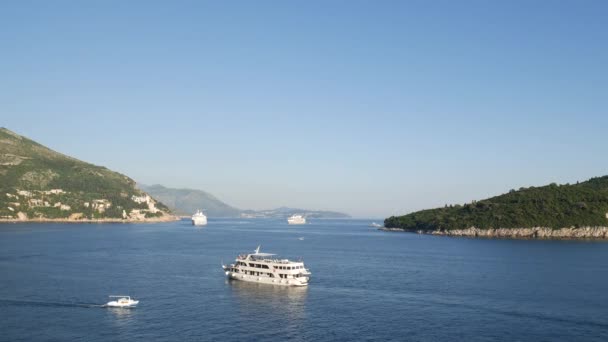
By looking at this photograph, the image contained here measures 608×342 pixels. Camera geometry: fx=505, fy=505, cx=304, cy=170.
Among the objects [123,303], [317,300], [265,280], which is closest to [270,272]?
[265,280]

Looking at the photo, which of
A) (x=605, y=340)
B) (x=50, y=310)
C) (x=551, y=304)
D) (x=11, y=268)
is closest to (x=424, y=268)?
(x=551, y=304)

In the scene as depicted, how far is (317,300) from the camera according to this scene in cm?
9744

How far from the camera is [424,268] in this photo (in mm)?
140125

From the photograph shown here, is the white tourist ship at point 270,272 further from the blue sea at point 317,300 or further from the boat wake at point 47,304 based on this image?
the boat wake at point 47,304

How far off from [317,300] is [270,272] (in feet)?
66.8

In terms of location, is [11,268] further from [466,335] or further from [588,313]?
[588,313]

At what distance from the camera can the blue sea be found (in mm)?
74625

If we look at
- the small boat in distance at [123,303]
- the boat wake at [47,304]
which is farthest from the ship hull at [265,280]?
the boat wake at [47,304]

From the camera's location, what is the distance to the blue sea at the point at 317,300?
7462 centimetres

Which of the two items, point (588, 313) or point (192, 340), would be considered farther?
point (588, 313)

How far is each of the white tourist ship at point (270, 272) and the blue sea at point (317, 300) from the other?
11.0 feet

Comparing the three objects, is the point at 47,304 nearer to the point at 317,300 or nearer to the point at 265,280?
the point at 265,280

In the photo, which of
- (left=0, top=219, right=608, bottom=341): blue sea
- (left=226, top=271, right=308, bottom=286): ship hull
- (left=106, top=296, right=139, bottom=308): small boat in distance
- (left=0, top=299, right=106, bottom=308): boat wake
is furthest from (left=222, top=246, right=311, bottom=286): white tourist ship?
(left=0, top=299, right=106, bottom=308): boat wake

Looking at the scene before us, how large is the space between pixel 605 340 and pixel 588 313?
53.8ft
